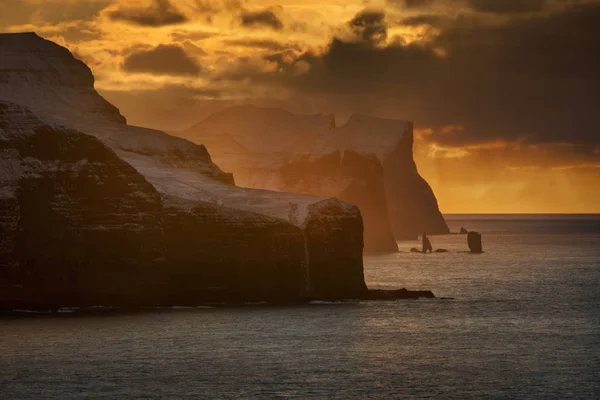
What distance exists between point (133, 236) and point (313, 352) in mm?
34775

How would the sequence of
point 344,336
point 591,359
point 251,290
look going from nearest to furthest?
1. point 591,359
2. point 344,336
3. point 251,290

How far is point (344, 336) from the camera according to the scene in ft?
337

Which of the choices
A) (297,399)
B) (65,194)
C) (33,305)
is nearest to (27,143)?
(65,194)

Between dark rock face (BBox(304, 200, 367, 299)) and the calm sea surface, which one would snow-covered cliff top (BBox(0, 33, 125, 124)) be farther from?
the calm sea surface

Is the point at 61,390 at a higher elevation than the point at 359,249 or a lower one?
lower

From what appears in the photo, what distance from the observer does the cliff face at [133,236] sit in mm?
119438

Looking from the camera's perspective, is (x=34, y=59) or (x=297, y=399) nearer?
(x=297, y=399)

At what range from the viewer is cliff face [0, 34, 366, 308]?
11944 centimetres

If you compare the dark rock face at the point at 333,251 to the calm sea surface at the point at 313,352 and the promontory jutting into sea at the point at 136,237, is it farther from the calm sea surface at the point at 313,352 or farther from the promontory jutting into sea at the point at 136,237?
the calm sea surface at the point at 313,352

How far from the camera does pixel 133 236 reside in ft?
400

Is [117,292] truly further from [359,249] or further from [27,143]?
[359,249]

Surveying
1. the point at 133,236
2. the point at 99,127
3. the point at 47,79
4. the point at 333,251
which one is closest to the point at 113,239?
the point at 133,236

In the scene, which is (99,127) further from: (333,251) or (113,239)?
(333,251)

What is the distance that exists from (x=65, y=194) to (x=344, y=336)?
120 feet
